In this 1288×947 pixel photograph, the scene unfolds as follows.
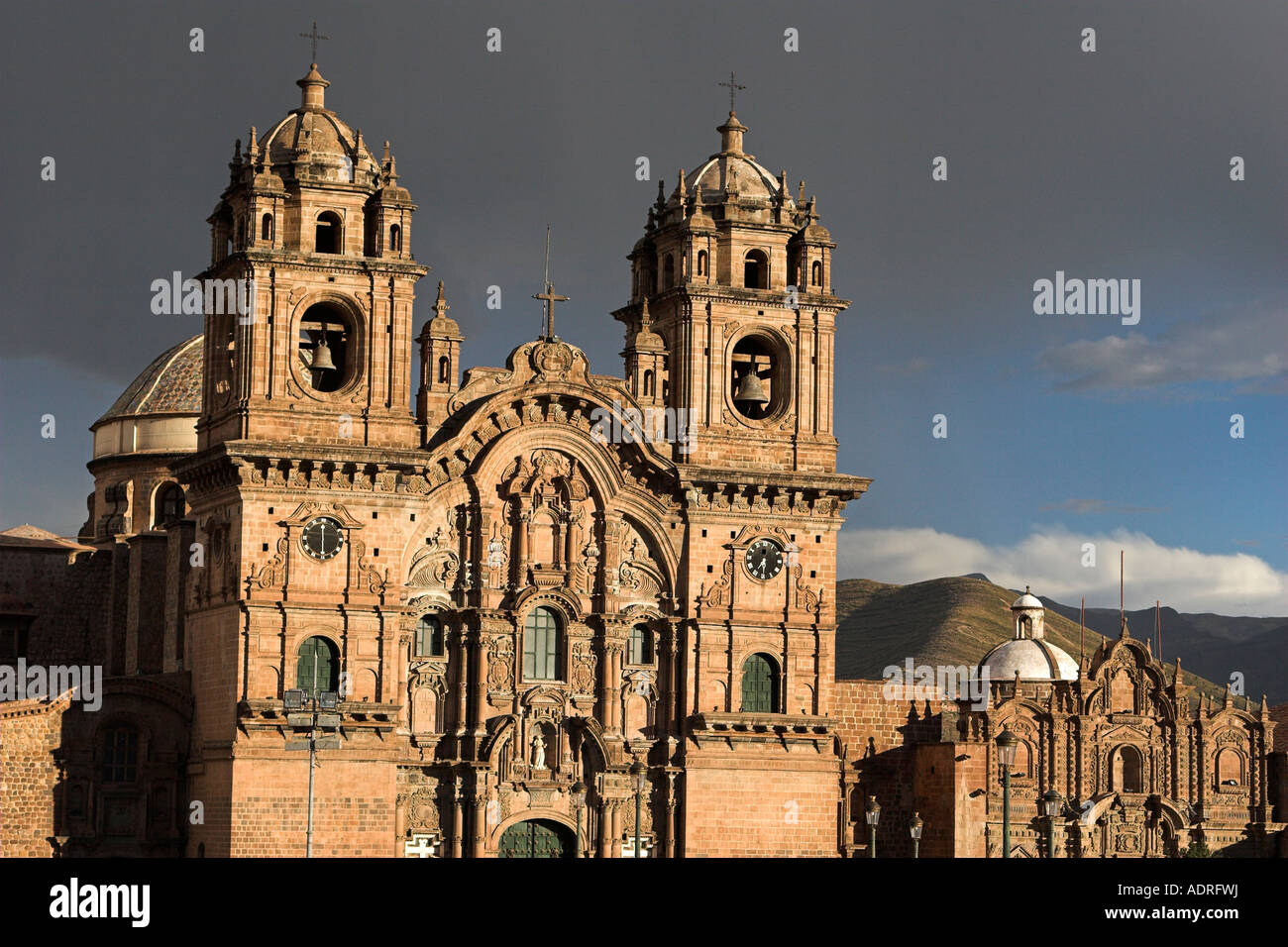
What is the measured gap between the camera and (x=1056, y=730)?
6731 cm

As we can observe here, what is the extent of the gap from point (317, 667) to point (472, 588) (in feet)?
14.1

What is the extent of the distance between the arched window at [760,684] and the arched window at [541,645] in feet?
16.0

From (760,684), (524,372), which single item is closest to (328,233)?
(524,372)

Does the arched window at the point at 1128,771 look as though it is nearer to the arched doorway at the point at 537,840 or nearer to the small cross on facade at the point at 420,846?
the arched doorway at the point at 537,840

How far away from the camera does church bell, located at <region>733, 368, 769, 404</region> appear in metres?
61.7

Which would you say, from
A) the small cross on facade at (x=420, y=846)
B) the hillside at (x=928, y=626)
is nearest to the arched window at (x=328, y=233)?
the small cross on facade at (x=420, y=846)

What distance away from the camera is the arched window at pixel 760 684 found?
6047 cm

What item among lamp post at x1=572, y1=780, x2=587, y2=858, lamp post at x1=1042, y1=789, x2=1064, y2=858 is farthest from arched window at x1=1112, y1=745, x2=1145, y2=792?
lamp post at x1=572, y1=780, x2=587, y2=858

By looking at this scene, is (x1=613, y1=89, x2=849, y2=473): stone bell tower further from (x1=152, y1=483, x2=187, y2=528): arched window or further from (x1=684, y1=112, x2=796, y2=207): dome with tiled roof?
(x1=152, y1=483, x2=187, y2=528): arched window

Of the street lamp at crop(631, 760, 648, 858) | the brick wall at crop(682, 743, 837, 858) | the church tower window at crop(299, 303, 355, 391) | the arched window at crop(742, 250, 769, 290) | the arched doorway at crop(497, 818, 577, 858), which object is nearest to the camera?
the street lamp at crop(631, 760, 648, 858)

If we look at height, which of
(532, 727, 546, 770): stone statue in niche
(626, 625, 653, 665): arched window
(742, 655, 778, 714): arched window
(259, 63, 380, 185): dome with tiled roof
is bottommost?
(532, 727, 546, 770): stone statue in niche

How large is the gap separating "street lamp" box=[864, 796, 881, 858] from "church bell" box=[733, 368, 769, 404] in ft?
34.6
